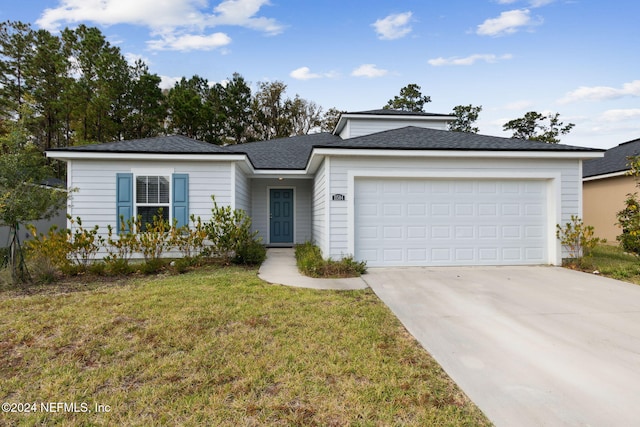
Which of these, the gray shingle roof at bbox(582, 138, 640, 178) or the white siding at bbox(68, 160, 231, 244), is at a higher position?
the gray shingle roof at bbox(582, 138, 640, 178)

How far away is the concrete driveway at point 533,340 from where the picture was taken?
224 centimetres

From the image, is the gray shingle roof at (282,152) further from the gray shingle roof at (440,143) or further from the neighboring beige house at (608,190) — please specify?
the neighboring beige house at (608,190)

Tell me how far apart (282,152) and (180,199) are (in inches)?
207

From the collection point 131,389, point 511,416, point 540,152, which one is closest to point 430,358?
point 511,416

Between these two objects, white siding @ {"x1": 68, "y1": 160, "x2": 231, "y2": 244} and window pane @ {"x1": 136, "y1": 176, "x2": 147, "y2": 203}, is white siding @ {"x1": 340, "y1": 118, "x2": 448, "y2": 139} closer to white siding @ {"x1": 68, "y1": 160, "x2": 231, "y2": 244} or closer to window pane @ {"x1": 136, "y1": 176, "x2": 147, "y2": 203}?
white siding @ {"x1": 68, "y1": 160, "x2": 231, "y2": 244}

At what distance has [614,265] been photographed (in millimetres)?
7262

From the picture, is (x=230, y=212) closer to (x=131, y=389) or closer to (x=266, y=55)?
(x=131, y=389)

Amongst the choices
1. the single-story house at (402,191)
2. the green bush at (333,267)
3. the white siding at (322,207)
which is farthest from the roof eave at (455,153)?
the green bush at (333,267)

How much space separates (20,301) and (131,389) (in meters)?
3.90

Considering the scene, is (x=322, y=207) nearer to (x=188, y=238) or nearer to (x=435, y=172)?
(x=435, y=172)

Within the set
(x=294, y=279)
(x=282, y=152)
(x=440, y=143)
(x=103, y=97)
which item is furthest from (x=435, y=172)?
(x=103, y=97)

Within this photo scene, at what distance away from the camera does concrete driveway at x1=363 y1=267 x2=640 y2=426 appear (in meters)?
2.24

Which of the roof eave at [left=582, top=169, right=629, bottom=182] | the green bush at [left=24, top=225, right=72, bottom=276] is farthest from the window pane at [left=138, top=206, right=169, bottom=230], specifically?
the roof eave at [left=582, top=169, right=629, bottom=182]

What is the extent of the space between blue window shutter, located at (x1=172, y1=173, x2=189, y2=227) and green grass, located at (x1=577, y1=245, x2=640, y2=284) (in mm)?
9628
